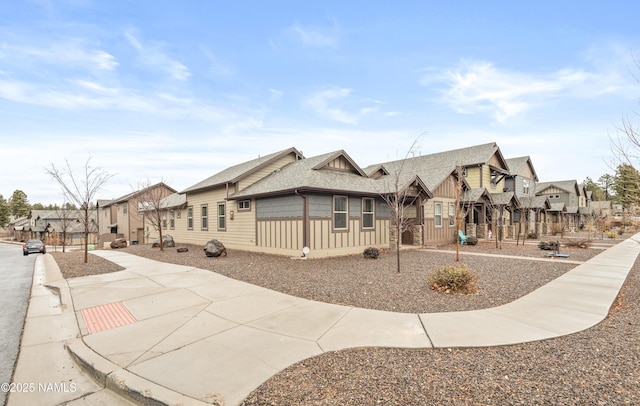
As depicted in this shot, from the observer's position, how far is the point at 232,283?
8.05m

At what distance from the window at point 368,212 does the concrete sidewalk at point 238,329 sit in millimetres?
8872

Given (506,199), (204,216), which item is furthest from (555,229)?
(204,216)

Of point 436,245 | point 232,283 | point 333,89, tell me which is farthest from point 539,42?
point 232,283

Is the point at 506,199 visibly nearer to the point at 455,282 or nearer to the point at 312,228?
the point at 312,228

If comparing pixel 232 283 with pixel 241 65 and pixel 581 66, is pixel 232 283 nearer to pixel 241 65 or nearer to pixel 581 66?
pixel 241 65

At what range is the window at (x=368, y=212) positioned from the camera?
15453mm

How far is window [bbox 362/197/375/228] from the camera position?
15.5 metres

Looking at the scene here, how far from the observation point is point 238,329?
471 centimetres

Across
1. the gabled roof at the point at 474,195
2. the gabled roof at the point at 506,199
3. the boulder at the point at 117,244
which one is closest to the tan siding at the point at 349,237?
the gabled roof at the point at 474,195

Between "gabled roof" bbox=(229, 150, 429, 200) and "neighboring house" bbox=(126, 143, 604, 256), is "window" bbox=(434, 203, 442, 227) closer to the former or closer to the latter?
"neighboring house" bbox=(126, 143, 604, 256)

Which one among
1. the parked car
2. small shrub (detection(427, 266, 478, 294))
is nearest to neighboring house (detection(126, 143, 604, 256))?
small shrub (detection(427, 266, 478, 294))

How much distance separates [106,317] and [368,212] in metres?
12.4

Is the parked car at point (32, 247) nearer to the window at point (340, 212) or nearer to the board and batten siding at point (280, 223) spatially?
the board and batten siding at point (280, 223)

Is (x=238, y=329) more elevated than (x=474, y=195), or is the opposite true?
(x=474, y=195)
